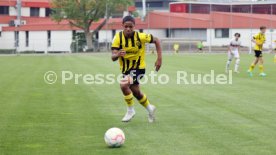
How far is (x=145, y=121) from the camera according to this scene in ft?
41.0

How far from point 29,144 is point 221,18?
6648 centimetres

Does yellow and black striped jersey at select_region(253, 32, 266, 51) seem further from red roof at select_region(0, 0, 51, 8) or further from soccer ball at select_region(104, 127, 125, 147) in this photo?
red roof at select_region(0, 0, 51, 8)

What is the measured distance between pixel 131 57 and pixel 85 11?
69.1 m

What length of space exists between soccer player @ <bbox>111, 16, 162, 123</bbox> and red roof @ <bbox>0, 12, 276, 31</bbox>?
59776 millimetres

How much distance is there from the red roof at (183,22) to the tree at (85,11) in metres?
1.87

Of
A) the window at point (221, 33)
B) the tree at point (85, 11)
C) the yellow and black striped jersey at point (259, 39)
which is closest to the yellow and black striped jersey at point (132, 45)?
the yellow and black striped jersey at point (259, 39)

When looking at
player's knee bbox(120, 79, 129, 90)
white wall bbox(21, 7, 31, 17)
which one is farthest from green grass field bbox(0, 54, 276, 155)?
white wall bbox(21, 7, 31, 17)

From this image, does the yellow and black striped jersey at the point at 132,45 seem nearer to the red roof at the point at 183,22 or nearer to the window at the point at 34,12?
the red roof at the point at 183,22

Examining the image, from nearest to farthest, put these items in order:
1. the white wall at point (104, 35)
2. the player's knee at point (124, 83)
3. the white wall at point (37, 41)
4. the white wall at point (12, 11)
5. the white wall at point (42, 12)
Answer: the player's knee at point (124, 83), the white wall at point (37, 41), the white wall at point (104, 35), the white wall at point (12, 11), the white wall at point (42, 12)

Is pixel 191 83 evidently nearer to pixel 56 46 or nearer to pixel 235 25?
pixel 235 25

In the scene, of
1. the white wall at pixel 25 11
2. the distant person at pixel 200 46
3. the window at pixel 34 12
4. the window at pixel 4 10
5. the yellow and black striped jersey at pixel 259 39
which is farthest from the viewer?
the window at pixel 34 12

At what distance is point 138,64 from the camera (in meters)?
12.3

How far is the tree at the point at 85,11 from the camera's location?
7969 centimetres

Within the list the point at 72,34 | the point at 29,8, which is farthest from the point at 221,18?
the point at 29,8
